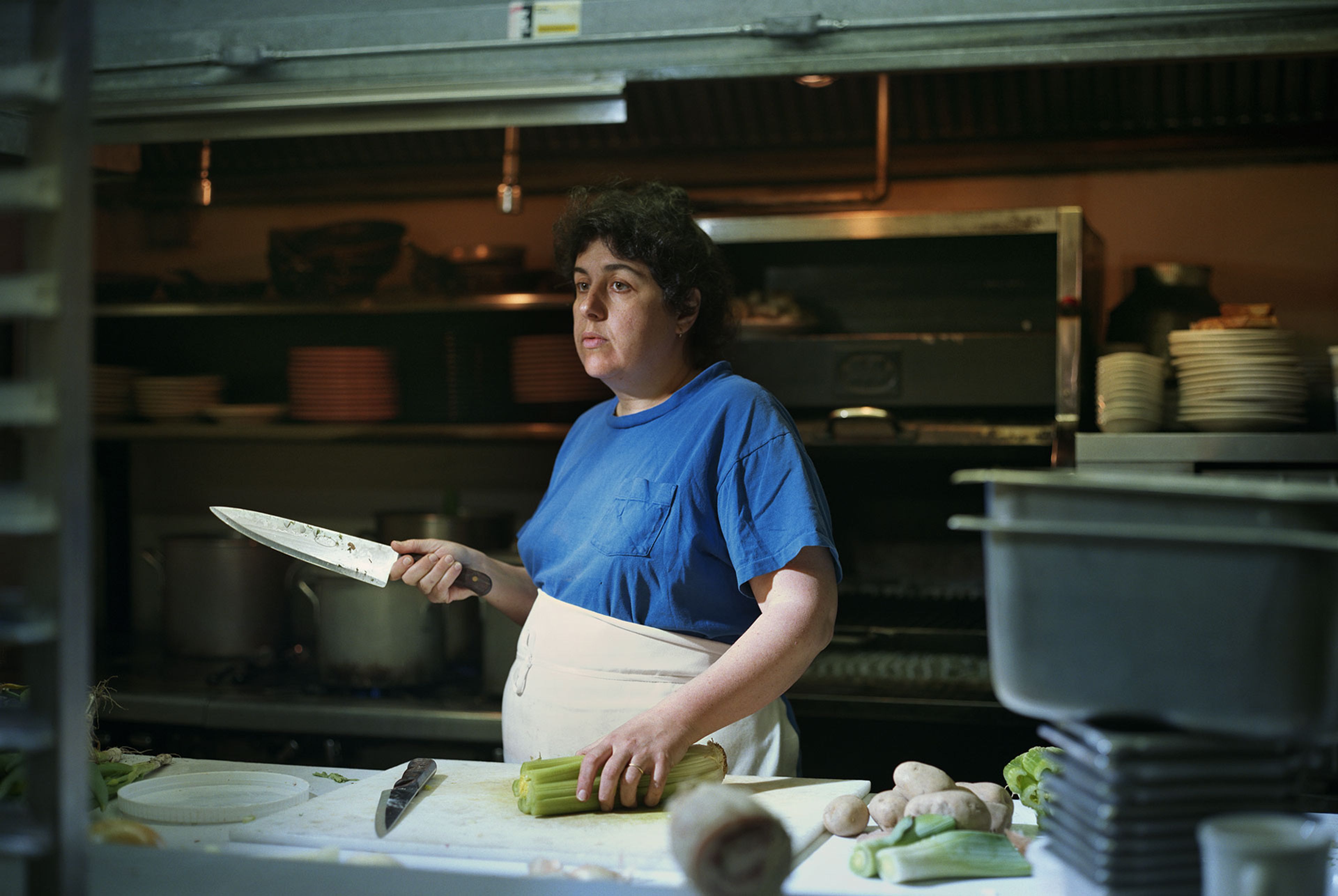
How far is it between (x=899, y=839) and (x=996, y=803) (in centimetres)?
22

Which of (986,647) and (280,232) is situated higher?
(280,232)

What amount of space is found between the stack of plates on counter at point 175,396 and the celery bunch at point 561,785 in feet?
8.95

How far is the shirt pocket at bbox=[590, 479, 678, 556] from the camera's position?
1.96 metres

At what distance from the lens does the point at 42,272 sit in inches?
33.8

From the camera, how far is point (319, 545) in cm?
192

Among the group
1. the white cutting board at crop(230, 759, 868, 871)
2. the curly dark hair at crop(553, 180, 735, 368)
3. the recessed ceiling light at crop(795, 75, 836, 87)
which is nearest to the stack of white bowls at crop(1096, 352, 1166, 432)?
the recessed ceiling light at crop(795, 75, 836, 87)

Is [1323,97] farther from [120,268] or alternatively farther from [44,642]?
[120,268]

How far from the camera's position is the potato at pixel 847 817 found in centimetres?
149

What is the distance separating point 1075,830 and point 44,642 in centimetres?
90

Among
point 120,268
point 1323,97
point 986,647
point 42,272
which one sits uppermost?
point 1323,97

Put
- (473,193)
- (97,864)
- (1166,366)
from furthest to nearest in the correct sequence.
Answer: (473,193) < (1166,366) < (97,864)

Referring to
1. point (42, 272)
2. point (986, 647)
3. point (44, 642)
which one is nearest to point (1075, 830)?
point (44, 642)

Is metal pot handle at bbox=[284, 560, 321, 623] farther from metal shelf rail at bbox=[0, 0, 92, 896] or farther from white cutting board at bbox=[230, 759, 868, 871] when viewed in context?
metal shelf rail at bbox=[0, 0, 92, 896]

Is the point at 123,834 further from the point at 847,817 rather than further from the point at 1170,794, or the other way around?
the point at 1170,794
